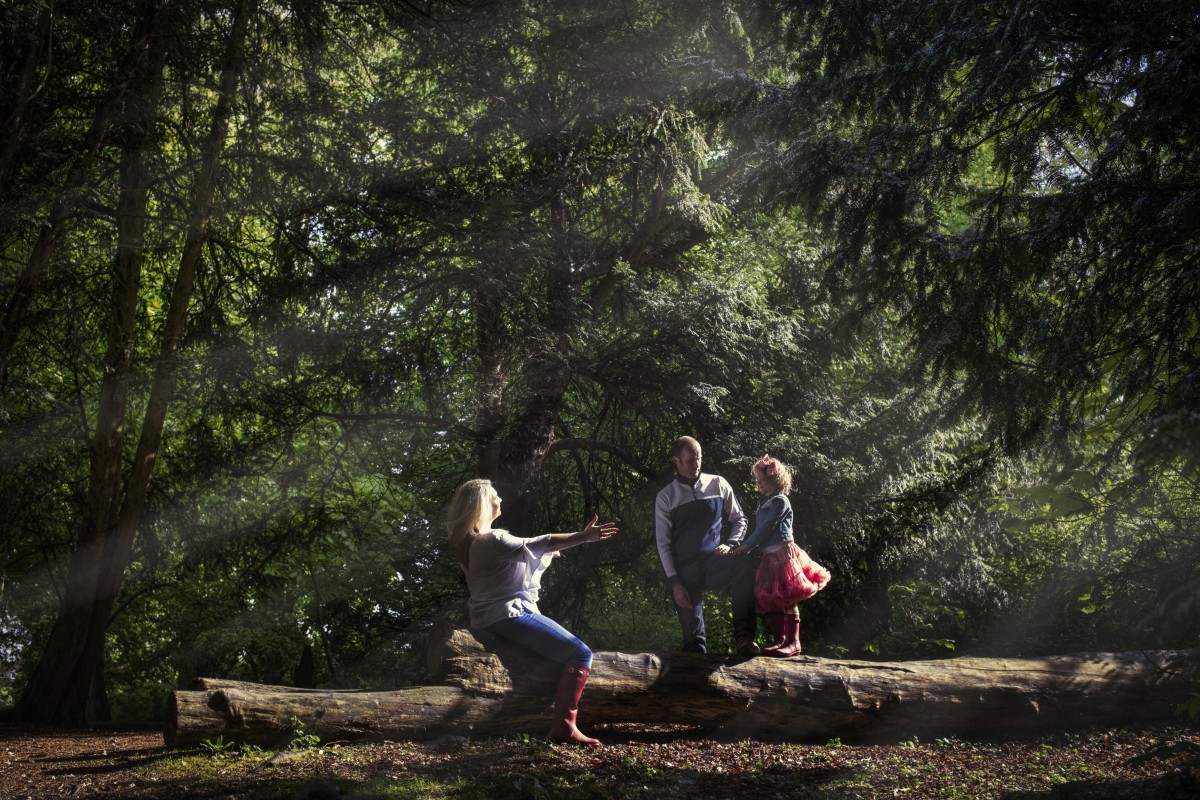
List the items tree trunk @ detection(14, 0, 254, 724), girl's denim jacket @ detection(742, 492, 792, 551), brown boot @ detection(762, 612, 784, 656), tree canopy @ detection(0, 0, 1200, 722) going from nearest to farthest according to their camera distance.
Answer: girl's denim jacket @ detection(742, 492, 792, 551)
brown boot @ detection(762, 612, 784, 656)
tree canopy @ detection(0, 0, 1200, 722)
tree trunk @ detection(14, 0, 254, 724)

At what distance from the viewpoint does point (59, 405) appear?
11.2m

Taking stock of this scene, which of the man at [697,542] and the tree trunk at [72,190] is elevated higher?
the tree trunk at [72,190]

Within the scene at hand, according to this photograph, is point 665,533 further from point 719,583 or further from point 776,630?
point 776,630

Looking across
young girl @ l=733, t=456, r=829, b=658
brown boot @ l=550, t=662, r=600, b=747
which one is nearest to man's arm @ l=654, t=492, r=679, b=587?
young girl @ l=733, t=456, r=829, b=658

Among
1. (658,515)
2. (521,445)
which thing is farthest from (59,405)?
(658,515)

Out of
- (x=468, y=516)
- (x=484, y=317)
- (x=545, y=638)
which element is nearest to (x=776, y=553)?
(x=545, y=638)

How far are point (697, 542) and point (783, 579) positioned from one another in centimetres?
73

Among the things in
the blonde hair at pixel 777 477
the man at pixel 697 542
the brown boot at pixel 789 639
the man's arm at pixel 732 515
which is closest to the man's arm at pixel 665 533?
the man at pixel 697 542

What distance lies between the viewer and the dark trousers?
7.31 meters

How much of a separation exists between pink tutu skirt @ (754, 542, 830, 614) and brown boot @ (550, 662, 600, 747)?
1.64 metres

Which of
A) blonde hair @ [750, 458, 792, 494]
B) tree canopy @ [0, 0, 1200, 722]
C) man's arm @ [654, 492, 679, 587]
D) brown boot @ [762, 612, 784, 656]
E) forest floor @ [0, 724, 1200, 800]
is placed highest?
tree canopy @ [0, 0, 1200, 722]

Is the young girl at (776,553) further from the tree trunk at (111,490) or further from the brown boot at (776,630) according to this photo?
the tree trunk at (111,490)

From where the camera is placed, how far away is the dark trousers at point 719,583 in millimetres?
7309

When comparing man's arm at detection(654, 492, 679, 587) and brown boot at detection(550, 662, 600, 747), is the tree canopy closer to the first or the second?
man's arm at detection(654, 492, 679, 587)
